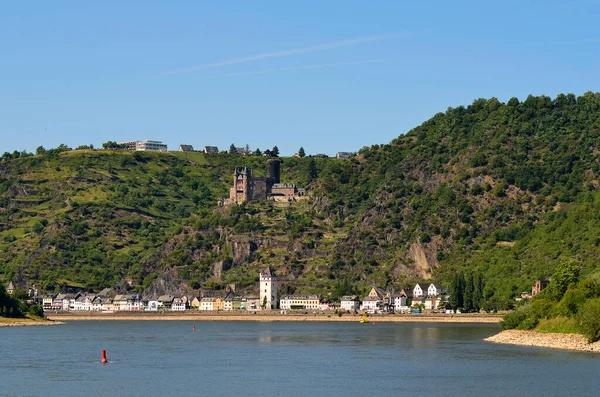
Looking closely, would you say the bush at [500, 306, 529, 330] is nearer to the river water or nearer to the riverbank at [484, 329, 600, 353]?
the riverbank at [484, 329, 600, 353]

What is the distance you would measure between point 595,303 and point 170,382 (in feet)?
131

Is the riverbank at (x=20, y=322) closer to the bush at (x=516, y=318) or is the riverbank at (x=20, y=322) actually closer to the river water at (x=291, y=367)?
the river water at (x=291, y=367)

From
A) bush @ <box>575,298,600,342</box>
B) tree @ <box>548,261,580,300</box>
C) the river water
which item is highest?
tree @ <box>548,261,580,300</box>

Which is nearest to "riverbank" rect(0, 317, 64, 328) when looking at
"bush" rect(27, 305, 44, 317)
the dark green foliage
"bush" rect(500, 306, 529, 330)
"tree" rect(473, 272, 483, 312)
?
the dark green foliage

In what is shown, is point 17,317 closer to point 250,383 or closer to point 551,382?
point 250,383

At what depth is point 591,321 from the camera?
3930 inches

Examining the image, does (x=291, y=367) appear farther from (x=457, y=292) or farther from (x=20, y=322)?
(x=457, y=292)

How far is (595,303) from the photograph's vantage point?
10100cm

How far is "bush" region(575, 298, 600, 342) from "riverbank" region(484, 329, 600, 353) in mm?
755

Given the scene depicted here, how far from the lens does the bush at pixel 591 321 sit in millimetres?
98988

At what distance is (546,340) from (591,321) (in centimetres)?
1127

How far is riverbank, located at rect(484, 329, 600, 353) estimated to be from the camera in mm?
102812

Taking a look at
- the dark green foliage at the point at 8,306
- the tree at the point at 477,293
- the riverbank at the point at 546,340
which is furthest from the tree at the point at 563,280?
the dark green foliage at the point at 8,306

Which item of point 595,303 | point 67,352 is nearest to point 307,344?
point 67,352
